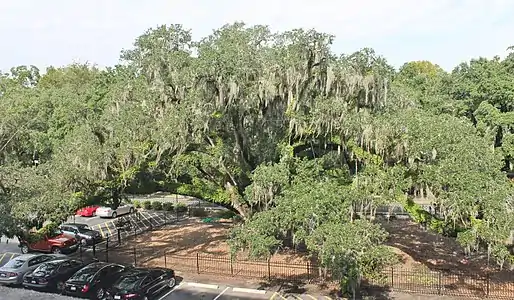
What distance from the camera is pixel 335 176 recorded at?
773 inches

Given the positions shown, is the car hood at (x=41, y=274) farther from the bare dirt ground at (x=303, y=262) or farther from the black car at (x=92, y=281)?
the bare dirt ground at (x=303, y=262)

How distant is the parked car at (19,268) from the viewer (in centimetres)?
1806

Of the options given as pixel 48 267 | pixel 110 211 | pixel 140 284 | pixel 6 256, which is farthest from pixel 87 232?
pixel 140 284

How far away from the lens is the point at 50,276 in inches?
685

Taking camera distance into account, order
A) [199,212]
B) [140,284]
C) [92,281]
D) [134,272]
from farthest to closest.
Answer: [199,212], [134,272], [92,281], [140,284]

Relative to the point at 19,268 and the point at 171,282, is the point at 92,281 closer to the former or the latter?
the point at 171,282

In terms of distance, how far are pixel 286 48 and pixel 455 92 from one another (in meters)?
25.2

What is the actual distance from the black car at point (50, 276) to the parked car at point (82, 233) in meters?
6.53

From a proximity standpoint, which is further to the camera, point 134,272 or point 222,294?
point 222,294

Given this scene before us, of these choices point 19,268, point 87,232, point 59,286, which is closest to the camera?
point 59,286

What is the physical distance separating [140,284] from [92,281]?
1848 mm

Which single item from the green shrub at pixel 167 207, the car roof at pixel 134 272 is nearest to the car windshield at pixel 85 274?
→ the car roof at pixel 134 272

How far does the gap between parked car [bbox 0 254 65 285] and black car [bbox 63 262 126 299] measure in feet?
8.73

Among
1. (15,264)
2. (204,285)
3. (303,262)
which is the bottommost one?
(204,285)
